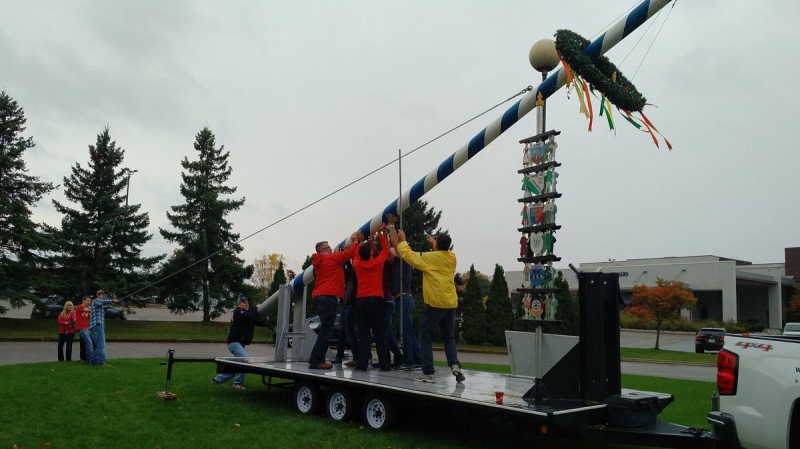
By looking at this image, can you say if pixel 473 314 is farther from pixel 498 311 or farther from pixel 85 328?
pixel 85 328

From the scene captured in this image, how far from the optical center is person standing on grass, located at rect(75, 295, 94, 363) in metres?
15.0

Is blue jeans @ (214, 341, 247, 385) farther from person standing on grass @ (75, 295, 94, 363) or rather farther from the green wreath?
the green wreath

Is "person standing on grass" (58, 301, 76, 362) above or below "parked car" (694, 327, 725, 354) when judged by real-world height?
above

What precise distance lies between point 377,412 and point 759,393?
4640 millimetres

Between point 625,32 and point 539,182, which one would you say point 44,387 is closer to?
point 539,182

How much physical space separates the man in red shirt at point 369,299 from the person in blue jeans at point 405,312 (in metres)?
0.61

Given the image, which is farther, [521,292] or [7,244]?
[7,244]

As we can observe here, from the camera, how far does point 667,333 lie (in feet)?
157

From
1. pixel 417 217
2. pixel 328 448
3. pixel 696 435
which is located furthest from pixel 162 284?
pixel 696 435

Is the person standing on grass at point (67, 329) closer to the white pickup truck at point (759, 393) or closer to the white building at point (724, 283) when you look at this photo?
the white pickup truck at point (759, 393)

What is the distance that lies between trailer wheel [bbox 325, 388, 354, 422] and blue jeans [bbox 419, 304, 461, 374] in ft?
3.72

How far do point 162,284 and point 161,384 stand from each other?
72.8 feet

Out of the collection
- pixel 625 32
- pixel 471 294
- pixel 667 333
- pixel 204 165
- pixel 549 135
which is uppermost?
pixel 204 165

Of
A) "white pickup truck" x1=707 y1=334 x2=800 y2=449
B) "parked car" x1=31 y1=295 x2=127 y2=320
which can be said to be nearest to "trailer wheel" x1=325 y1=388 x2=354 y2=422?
"white pickup truck" x1=707 y1=334 x2=800 y2=449
